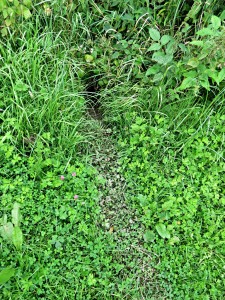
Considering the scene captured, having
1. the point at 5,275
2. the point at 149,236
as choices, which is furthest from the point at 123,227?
the point at 5,275

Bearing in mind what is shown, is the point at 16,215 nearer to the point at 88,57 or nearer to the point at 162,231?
the point at 162,231

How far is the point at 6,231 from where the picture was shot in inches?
81.2

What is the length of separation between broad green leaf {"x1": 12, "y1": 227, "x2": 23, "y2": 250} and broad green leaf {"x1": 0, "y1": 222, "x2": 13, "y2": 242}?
4 cm

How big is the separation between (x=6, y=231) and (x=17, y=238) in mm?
89

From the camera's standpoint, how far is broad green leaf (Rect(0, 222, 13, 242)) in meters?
2.06

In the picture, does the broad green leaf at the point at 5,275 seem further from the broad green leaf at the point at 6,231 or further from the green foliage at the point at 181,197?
the green foliage at the point at 181,197

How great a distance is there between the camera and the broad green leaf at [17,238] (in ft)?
6.68

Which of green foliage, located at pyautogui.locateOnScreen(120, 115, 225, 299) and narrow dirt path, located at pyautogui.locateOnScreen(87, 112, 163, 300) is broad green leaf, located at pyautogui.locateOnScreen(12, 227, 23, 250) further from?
green foliage, located at pyautogui.locateOnScreen(120, 115, 225, 299)

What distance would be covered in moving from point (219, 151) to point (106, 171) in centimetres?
95

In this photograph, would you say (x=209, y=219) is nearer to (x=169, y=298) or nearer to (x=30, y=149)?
(x=169, y=298)

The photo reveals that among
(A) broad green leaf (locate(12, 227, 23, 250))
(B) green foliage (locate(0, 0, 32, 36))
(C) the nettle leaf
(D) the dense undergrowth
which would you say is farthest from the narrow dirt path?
(B) green foliage (locate(0, 0, 32, 36))

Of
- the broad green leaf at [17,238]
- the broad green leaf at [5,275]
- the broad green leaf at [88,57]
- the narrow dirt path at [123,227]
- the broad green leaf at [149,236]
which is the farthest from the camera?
the broad green leaf at [88,57]

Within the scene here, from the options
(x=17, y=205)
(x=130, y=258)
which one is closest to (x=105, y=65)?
(x=17, y=205)

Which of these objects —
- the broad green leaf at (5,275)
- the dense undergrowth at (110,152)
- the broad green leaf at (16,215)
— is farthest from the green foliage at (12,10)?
the broad green leaf at (5,275)
